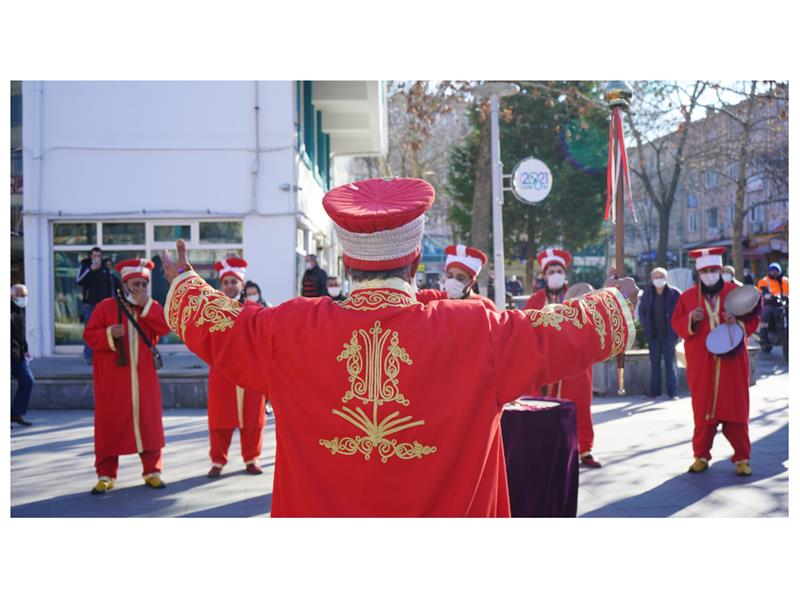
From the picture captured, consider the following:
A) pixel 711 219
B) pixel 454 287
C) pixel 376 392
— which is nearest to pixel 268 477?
pixel 454 287

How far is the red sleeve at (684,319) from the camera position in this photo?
7.07 metres

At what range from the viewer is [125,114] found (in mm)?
14086

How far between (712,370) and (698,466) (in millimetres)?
832

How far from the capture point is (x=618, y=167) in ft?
12.2

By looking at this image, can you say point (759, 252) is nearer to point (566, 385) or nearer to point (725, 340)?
point (725, 340)

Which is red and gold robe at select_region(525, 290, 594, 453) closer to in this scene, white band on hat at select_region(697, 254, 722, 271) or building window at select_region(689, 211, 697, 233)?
white band on hat at select_region(697, 254, 722, 271)

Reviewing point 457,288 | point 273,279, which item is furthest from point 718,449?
point 273,279

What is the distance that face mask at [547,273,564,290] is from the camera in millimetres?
7315

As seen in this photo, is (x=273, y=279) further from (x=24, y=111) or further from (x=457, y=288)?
(x=457, y=288)

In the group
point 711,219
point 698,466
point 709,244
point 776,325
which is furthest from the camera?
point 711,219

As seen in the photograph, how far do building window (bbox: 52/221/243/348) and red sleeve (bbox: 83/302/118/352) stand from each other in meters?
7.58

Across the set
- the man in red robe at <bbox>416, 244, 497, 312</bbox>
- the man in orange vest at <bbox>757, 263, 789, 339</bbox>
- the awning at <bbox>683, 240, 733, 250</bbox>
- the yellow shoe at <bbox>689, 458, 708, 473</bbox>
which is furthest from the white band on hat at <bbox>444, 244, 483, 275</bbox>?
the awning at <bbox>683, 240, 733, 250</bbox>

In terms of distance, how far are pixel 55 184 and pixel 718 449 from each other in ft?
37.3

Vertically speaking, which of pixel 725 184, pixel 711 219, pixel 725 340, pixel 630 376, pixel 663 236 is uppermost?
pixel 711 219
